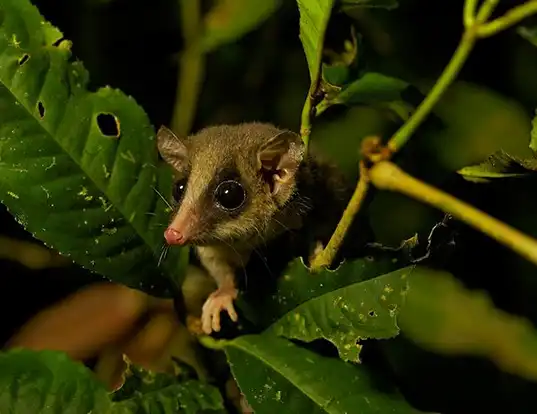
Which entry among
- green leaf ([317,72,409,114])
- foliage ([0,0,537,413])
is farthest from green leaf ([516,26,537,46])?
green leaf ([317,72,409,114])

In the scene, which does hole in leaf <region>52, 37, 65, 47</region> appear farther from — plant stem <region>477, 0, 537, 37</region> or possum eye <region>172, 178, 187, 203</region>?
plant stem <region>477, 0, 537, 37</region>

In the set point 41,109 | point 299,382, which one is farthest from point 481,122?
point 41,109

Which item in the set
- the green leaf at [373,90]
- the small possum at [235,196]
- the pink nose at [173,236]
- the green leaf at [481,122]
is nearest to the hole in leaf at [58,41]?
the small possum at [235,196]

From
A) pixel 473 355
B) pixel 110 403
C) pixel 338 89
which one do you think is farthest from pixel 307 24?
pixel 473 355

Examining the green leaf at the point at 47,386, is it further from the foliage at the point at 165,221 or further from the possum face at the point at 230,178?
the possum face at the point at 230,178

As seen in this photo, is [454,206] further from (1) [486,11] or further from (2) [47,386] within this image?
(2) [47,386]

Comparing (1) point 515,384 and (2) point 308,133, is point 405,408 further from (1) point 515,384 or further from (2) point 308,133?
(1) point 515,384
